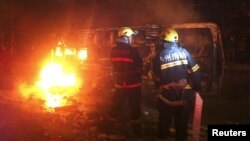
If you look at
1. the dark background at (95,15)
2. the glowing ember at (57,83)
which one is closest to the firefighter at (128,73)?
the glowing ember at (57,83)

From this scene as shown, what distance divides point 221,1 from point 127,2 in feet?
14.1

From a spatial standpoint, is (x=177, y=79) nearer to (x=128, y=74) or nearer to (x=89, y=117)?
(x=128, y=74)

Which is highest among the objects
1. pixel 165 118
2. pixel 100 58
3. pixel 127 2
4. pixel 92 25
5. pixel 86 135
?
pixel 127 2

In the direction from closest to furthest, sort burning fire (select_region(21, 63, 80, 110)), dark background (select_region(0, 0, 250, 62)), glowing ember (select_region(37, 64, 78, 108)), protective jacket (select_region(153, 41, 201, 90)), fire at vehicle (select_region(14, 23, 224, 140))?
→ protective jacket (select_region(153, 41, 201, 90))
fire at vehicle (select_region(14, 23, 224, 140))
burning fire (select_region(21, 63, 80, 110))
glowing ember (select_region(37, 64, 78, 108))
dark background (select_region(0, 0, 250, 62))

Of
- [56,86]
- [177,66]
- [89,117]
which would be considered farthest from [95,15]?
[177,66]

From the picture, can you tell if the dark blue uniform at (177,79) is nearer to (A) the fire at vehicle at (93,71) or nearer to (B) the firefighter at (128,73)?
(B) the firefighter at (128,73)

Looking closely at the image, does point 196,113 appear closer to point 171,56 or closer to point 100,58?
point 171,56

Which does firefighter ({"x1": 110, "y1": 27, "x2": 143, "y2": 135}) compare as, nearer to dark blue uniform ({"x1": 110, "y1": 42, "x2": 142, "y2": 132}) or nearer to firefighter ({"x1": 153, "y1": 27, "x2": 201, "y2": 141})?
dark blue uniform ({"x1": 110, "y1": 42, "x2": 142, "y2": 132})

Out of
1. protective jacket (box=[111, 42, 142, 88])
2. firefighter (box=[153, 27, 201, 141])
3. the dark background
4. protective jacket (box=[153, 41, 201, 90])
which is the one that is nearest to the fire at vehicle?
protective jacket (box=[111, 42, 142, 88])

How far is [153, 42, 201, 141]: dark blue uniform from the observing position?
5.68m

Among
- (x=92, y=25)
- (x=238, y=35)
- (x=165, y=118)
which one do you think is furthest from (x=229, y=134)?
(x=238, y=35)

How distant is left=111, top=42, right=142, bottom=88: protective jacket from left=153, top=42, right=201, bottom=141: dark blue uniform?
826 mm

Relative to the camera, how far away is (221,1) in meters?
17.1

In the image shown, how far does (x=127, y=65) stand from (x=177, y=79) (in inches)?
49.8
